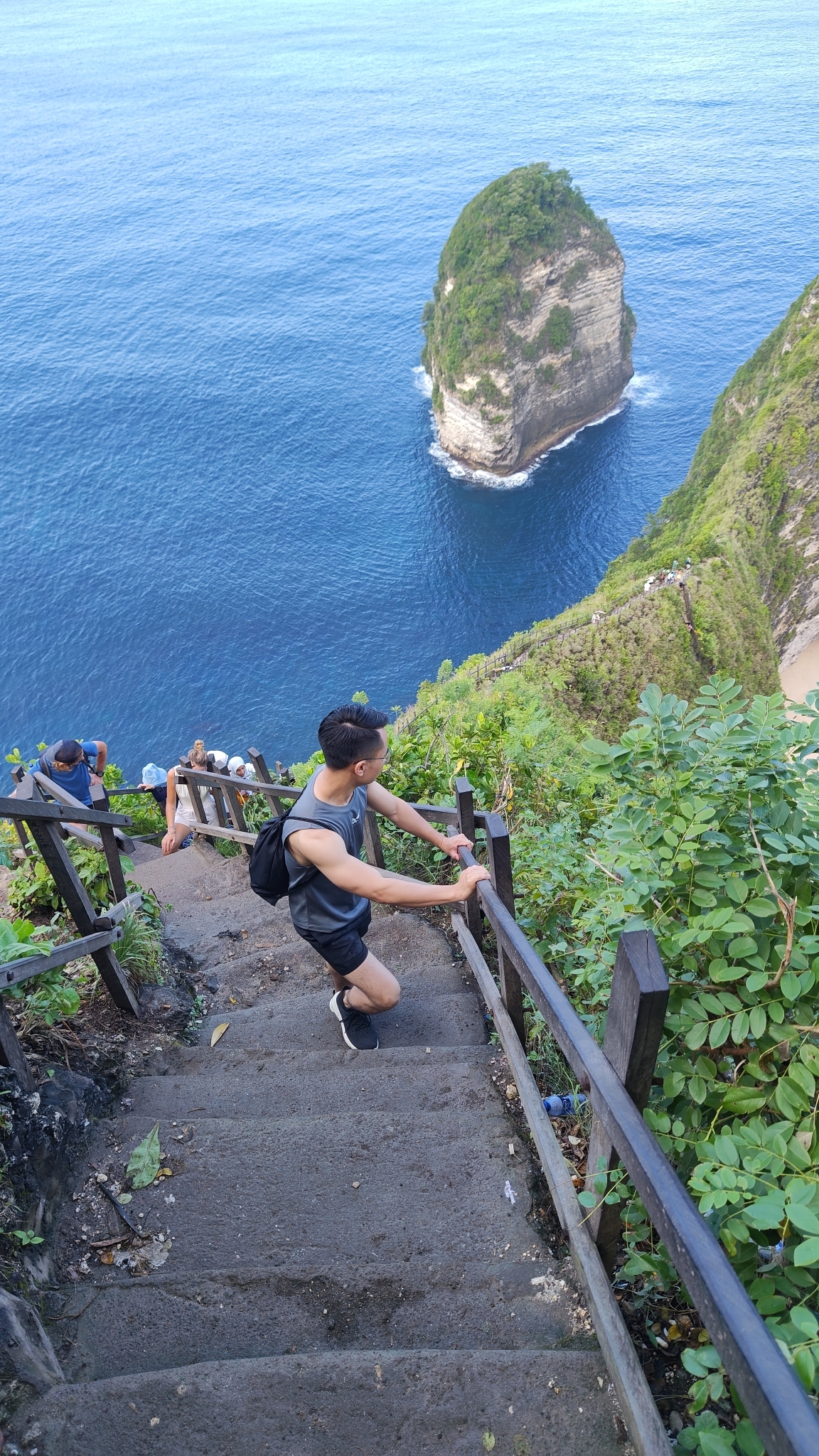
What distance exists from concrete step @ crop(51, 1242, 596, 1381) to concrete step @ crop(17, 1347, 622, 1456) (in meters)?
0.17

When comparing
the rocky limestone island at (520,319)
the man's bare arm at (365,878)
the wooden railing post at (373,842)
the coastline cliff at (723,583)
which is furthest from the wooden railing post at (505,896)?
the rocky limestone island at (520,319)

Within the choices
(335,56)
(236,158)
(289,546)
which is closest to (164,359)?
(289,546)

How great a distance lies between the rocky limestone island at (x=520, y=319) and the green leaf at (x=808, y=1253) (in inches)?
2241

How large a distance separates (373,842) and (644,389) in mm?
65530

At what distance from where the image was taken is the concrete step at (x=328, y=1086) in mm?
3396

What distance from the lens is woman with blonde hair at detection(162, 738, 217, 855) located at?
27.6 feet

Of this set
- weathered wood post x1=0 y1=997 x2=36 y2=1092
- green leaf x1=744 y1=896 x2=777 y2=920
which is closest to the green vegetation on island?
weathered wood post x1=0 y1=997 x2=36 y2=1092

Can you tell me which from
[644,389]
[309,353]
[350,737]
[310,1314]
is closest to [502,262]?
[644,389]

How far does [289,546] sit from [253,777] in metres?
48.0

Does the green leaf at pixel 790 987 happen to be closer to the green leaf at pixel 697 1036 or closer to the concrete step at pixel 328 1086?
the green leaf at pixel 697 1036

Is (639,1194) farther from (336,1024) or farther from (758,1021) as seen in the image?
(336,1024)

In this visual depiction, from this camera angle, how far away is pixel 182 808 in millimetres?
8766

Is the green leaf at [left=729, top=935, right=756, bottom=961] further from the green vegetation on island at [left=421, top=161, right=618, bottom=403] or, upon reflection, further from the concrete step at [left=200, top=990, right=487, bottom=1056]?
the green vegetation on island at [left=421, top=161, right=618, bottom=403]

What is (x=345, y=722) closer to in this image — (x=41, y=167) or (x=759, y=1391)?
(x=759, y=1391)
